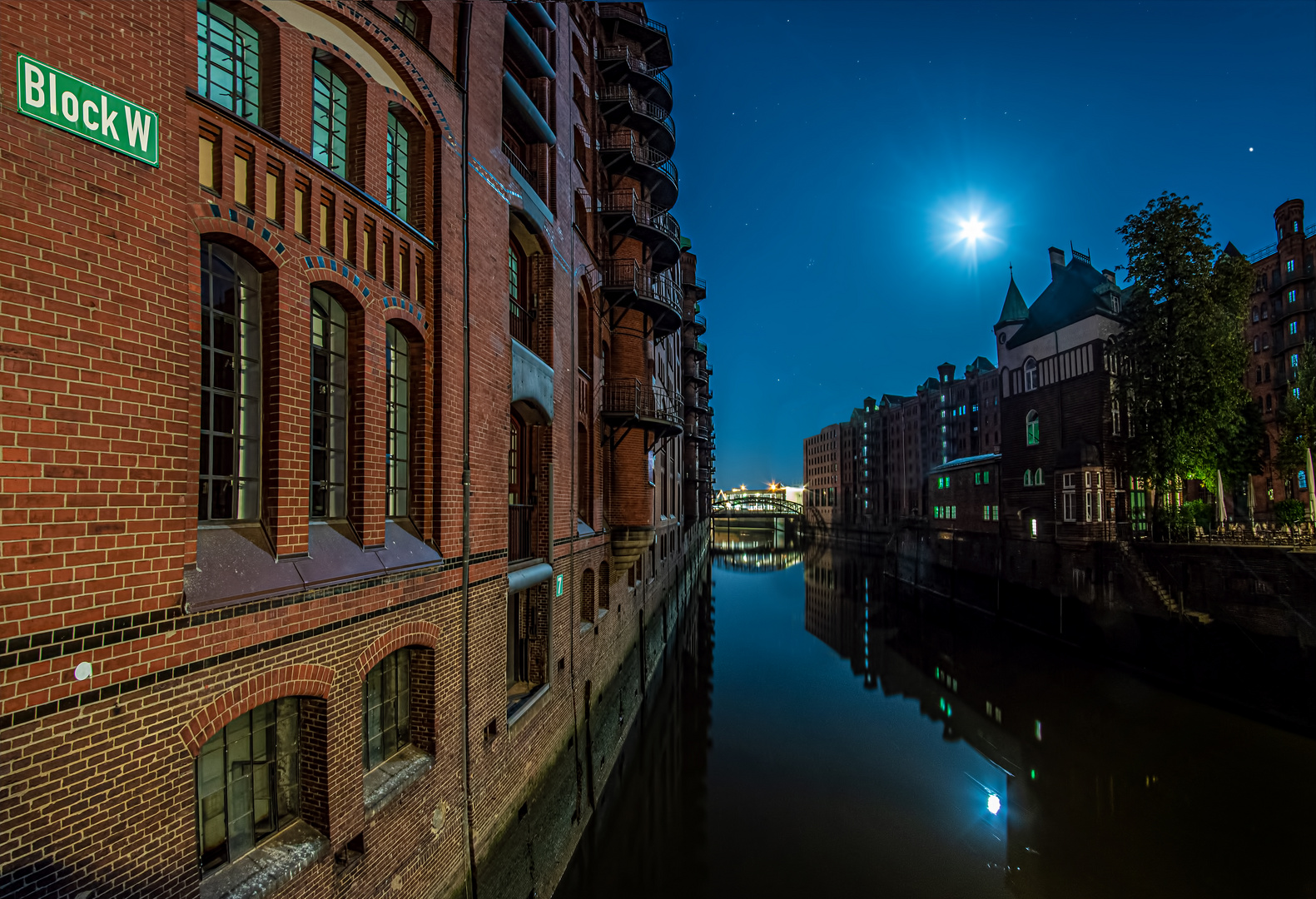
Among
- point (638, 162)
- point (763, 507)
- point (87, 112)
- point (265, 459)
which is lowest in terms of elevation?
point (763, 507)

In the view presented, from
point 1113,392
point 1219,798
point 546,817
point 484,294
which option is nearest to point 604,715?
point 546,817

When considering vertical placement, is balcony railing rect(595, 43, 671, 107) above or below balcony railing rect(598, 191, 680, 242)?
above

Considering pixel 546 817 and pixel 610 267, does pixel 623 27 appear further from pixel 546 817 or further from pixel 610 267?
pixel 546 817

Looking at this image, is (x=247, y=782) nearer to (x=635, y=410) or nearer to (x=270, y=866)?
(x=270, y=866)

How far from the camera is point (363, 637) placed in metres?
5.41

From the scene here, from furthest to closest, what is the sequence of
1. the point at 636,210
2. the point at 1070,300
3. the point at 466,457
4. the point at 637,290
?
1. the point at 1070,300
2. the point at 636,210
3. the point at 637,290
4. the point at 466,457

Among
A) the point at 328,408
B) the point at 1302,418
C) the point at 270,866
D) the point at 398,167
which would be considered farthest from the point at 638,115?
the point at 1302,418

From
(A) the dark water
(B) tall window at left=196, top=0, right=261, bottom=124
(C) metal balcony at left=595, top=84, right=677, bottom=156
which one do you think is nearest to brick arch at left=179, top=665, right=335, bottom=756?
(B) tall window at left=196, top=0, right=261, bottom=124

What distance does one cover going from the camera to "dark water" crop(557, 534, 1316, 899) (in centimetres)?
951

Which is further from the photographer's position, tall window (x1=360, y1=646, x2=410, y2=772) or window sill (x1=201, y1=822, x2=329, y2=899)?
tall window (x1=360, y1=646, x2=410, y2=772)

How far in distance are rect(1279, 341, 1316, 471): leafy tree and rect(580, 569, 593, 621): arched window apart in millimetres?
28982

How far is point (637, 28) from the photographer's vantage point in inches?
735

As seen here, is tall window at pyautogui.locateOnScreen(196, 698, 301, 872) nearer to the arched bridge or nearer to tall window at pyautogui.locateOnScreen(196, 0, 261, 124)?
tall window at pyautogui.locateOnScreen(196, 0, 261, 124)

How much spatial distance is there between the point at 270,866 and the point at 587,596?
9.44 m
